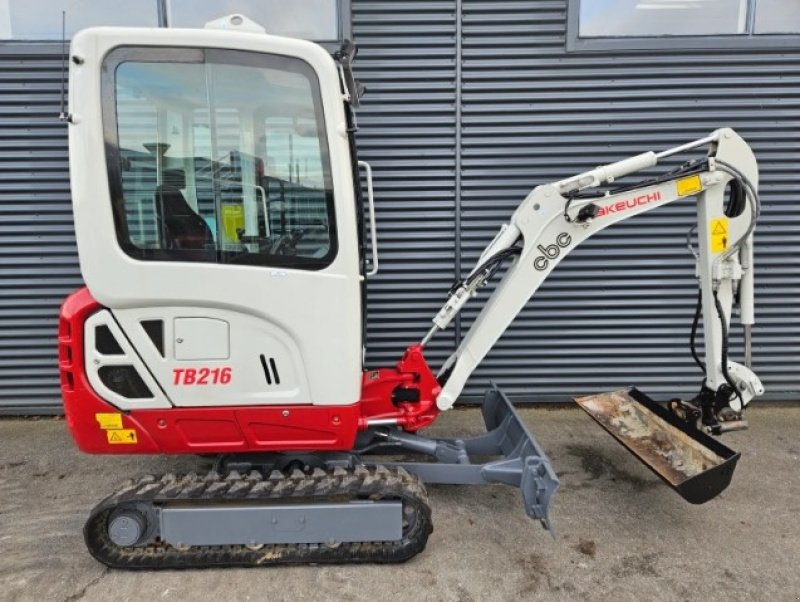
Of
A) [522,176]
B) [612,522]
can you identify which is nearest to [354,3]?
[522,176]

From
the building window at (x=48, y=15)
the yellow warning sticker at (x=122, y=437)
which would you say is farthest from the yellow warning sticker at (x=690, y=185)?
the building window at (x=48, y=15)

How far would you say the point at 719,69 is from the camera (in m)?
4.46

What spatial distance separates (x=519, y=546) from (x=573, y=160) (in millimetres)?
3228

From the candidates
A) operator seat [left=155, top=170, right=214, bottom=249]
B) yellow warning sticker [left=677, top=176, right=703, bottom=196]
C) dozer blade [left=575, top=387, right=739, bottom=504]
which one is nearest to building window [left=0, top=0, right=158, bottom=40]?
operator seat [left=155, top=170, right=214, bottom=249]

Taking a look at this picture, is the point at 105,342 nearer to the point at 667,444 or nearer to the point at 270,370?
the point at 270,370

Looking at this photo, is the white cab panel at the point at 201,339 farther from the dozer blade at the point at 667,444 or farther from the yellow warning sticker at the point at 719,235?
the yellow warning sticker at the point at 719,235

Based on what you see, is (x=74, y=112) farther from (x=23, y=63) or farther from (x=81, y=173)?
(x=23, y=63)

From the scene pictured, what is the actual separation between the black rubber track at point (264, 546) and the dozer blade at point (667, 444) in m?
1.42

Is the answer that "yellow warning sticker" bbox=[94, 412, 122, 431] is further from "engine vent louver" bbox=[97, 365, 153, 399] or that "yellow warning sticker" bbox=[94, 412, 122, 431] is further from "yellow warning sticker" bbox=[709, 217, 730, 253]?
"yellow warning sticker" bbox=[709, 217, 730, 253]

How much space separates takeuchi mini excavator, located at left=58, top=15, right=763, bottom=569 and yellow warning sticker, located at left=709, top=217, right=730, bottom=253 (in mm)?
1187

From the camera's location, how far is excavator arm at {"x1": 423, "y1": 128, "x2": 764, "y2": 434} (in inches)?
118

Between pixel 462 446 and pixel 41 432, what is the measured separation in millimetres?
3651

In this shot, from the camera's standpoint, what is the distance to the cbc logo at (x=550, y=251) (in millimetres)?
3049

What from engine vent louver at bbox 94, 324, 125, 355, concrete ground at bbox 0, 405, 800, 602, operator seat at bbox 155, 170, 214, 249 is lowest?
concrete ground at bbox 0, 405, 800, 602
